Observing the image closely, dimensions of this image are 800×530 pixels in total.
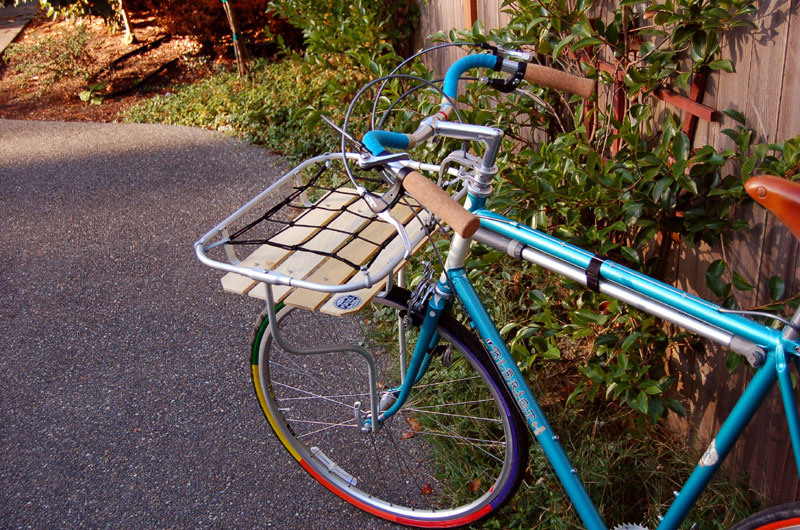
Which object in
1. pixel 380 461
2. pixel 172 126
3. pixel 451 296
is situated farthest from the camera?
pixel 172 126

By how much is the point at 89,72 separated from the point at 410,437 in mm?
6780

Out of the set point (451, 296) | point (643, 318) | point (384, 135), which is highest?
point (384, 135)

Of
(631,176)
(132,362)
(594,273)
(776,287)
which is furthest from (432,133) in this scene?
(132,362)

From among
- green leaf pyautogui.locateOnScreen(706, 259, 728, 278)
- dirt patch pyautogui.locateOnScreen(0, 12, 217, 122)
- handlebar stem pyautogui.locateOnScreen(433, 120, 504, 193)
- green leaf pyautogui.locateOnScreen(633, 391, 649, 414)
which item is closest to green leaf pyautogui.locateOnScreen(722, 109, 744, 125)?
green leaf pyautogui.locateOnScreen(706, 259, 728, 278)

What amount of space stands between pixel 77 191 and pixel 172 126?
1.48 metres

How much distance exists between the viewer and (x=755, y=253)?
6.44 feet

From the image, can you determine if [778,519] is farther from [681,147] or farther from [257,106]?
[257,106]

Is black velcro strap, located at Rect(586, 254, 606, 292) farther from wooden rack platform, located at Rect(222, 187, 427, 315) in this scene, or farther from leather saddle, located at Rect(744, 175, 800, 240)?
wooden rack platform, located at Rect(222, 187, 427, 315)

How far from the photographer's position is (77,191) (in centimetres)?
518

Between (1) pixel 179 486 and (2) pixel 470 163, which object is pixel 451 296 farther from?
(1) pixel 179 486

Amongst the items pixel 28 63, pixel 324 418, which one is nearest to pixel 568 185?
pixel 324 418

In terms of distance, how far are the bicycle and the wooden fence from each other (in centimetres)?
47

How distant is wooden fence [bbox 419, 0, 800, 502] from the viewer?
1.73 m

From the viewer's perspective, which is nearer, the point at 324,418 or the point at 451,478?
the point at 451,478
